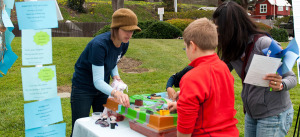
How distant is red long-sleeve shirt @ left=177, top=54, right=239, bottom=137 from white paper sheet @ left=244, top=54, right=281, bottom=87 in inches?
10.8

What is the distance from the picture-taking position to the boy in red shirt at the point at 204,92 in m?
1.54

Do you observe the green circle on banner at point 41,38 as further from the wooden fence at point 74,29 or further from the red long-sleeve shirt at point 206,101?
the wooden fence at point 74,29

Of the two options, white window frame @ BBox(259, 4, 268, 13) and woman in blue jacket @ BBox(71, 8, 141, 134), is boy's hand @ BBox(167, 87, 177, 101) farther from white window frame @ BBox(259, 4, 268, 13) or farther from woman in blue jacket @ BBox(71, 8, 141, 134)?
white window frame @ BBox(259, 4, 268, 13)

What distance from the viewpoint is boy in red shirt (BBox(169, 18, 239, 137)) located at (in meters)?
1.54

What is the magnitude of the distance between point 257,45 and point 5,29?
171cm

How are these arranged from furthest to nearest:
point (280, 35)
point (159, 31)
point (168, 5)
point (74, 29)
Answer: point (168, 5), point (74, 29), point (280, 35), point (159, 31)

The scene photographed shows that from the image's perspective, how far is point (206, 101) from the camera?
158 centimetres

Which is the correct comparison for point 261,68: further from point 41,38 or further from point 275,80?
point 41,38

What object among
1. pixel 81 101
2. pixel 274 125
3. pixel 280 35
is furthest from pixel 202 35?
pixel 280 35

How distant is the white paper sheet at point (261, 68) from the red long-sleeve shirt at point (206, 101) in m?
0.27

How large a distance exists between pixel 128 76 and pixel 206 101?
6.17 meters

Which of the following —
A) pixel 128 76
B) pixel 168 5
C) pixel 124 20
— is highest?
pixel 168 5

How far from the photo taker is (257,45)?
6.45ft

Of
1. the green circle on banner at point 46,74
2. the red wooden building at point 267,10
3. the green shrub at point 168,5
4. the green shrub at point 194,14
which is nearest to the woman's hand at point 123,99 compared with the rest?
the green circle on banner at point 46,74
